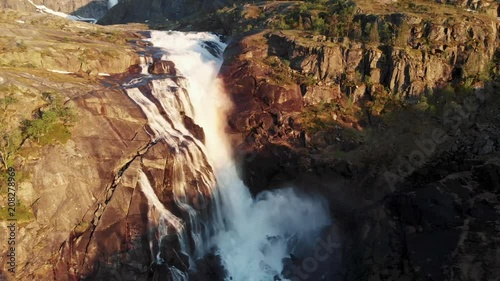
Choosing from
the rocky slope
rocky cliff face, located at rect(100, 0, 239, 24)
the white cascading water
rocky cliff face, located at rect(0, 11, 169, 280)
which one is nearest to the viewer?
rocky cliff face, located at rect(0, 11, 169, 280)

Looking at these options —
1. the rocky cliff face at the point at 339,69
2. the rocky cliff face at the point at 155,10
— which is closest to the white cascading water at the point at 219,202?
the rocky cliff face at the point at 339,69

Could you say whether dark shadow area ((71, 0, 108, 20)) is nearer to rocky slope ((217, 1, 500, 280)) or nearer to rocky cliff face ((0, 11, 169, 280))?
rocky slope ((217, 1, 500, 280))

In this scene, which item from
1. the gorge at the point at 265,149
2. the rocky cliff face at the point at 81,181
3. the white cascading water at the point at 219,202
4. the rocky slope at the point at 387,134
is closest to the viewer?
the rocky cliff face at the point at 81,181

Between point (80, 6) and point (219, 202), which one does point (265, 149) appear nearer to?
point (219, 202)

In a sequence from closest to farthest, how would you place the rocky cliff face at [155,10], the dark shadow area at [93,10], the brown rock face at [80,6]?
the rocky cliff face at [155,10], the brown rock face at [80,6], the dark shadow area at [93,10]

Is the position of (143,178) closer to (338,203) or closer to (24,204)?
(24,204)

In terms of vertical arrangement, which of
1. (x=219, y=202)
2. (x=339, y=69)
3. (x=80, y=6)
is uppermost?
(x=339, y=69)

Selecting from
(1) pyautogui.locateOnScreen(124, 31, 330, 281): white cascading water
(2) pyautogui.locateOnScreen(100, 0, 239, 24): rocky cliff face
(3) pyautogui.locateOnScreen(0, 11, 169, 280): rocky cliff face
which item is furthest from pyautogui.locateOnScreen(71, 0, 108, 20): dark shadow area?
(1) pyautogui.locateOnScreen(124, 31, 330, 281): white cascading water

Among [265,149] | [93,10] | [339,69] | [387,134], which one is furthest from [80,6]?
[387,134]

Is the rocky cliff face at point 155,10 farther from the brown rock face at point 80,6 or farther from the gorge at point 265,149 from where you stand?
the gorge at point 265,149
